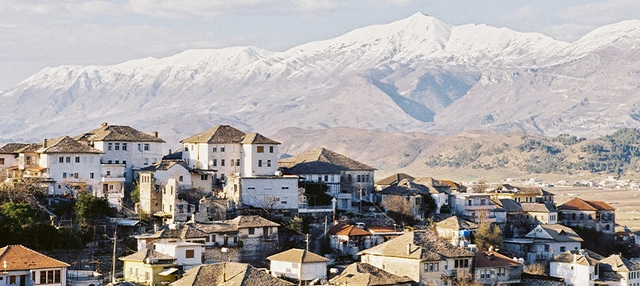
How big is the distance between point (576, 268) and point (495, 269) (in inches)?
245

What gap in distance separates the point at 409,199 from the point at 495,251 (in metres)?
8.83

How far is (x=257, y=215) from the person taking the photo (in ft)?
212

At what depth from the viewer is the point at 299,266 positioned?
5403 cm

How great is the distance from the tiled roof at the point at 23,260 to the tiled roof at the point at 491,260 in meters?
21.6

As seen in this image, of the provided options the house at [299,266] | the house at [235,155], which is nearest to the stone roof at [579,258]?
the house at [299,266]

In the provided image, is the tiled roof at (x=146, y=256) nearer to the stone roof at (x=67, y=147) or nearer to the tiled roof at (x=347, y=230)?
the tiled roof at (x=347, y=230)

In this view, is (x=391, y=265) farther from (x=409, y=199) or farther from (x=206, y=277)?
(x=409, y=199)

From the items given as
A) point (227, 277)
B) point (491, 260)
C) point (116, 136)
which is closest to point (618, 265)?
point (491, 260)

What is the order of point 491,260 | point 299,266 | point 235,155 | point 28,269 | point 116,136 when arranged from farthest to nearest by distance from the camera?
1. point 235,155
2. point 116,136
3. point 491,260
4. point 299,266
5. point 28,269

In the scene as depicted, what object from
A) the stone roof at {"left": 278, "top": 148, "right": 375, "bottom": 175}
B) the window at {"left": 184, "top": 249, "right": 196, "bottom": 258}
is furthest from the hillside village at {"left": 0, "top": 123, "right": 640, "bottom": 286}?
the stone roof at {"left": 278, "top": 148, "right": 375, "bottom": 175}

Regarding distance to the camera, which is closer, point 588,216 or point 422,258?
point 422,258

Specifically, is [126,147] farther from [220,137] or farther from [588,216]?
[588,216]

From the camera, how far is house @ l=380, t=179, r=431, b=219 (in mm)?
A: 73438


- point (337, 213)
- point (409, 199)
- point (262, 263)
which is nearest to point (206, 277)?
point (262, 263)
